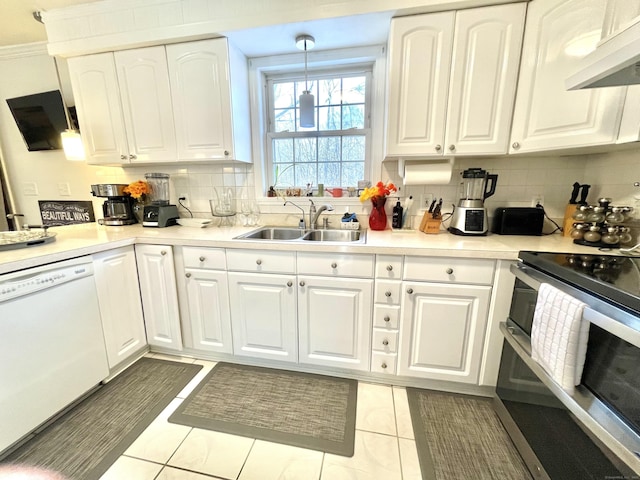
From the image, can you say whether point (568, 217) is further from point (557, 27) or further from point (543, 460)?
point (543, 460)

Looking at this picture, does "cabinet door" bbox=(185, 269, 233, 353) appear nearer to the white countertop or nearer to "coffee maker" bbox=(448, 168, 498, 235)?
the white countertop

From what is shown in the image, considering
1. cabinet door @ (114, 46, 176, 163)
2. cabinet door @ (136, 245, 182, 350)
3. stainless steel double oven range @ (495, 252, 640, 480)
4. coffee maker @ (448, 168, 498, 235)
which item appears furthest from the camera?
cabinet door @ (114, 46, 176, 163)

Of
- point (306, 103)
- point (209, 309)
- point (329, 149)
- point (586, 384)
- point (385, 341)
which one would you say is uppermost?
point (306, 103)

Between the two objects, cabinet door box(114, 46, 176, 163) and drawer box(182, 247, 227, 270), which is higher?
cabinet door box(114, 46, 176, 163)

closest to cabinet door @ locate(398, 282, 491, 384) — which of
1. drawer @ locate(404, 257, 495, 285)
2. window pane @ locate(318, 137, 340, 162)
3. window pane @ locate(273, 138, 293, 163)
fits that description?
drawer @ locate(404, 257, 495, 285)

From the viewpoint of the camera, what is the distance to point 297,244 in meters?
1.57

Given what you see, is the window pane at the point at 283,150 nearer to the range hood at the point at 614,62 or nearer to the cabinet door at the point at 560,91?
the cabinet door at the point at 560,91

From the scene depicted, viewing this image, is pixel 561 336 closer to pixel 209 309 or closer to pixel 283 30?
pixel 209 309

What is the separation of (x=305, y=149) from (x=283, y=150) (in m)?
0.20

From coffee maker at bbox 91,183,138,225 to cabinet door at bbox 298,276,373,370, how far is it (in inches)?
69.1

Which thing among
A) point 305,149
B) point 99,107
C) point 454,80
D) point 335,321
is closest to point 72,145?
point 99,107

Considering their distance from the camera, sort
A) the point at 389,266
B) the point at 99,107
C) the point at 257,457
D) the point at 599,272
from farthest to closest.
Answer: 1. the point at 99,107
2. the point at 389,266
3. the point at 257,457
4. the point at 599,272

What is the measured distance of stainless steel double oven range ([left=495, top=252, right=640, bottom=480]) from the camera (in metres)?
0.75

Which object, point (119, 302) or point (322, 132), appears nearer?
point (119, 302)
